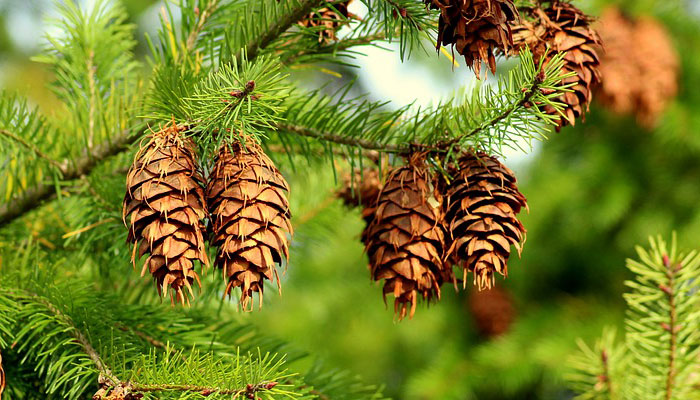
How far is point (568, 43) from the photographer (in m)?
0.81

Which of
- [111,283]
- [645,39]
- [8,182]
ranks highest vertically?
[645,39]

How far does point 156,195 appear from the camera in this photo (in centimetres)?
67

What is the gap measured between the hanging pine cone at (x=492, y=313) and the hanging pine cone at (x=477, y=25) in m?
1.62

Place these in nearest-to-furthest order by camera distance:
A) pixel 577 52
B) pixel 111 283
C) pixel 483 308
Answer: pixel 577 52
pixel 111 283
pixel 483 308

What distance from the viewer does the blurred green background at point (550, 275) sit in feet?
7.02

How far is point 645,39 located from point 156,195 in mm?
1888

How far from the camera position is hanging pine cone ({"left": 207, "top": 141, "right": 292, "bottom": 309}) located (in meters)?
0.67

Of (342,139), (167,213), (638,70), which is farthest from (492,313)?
(167,213)

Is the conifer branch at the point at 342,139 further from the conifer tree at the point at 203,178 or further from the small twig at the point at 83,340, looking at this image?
the small twig at the point at 83,340

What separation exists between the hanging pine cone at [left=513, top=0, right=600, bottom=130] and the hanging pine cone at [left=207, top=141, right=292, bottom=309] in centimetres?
34

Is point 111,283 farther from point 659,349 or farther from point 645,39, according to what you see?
point 645,39

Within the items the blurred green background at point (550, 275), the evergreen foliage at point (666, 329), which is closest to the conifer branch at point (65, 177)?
the evergreen foliage at point (666, 329)

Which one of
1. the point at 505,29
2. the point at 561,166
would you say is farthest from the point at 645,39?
the point at 505,29

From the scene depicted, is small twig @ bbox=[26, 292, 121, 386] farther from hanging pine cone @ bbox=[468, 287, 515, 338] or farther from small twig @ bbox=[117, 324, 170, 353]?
hanging pine cone @ bbox=[468, 287, 515, 338]
